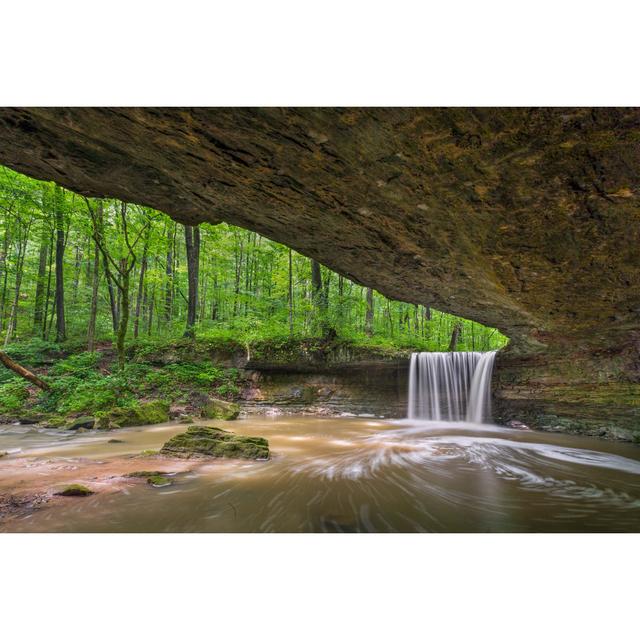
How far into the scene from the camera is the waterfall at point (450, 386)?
345 inches

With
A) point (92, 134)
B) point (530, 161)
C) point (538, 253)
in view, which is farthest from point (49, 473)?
point (538, 253)

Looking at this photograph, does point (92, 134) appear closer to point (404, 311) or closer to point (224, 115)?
point (224, 115)

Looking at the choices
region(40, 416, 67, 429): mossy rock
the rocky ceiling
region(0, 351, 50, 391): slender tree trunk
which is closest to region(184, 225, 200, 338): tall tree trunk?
region(0, 351, 50, 391): slender tree trunk

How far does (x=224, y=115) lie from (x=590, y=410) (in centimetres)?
880

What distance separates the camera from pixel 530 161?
246cm

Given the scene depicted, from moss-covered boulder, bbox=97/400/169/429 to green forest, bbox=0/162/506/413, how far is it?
108 centimetres

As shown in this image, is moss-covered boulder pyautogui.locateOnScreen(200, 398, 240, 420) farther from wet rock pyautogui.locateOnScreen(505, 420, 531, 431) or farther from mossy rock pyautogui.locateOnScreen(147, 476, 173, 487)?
wet rock pyautogui.locateOnScreen(505, 420, 531, 431)

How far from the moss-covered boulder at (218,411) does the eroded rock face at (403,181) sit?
5792 mm

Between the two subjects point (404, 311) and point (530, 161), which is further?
point (404, 311)

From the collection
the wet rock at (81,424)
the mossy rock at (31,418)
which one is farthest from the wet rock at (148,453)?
the mossy rock at (31,418)

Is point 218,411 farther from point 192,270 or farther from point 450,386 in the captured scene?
point 450,386

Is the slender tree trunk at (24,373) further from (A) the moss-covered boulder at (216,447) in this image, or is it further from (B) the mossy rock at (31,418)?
(A) the moss-covered boulder at (216,447)

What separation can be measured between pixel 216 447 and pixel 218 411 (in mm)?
4613

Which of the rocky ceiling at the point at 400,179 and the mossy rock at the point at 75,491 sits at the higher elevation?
the rocky ceiling at the point at 400,179
